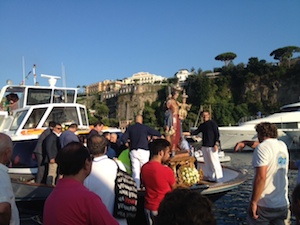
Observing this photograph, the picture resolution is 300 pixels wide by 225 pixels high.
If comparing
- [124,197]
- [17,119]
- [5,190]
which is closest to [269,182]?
[124,197]

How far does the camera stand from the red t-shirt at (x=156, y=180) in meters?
4.26

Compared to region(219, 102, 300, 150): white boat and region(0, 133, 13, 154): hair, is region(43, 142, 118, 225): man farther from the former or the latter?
region(219, 102, 300, 150): white boat

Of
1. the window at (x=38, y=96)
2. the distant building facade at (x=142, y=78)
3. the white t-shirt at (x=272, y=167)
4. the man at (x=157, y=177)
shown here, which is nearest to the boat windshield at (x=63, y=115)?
the window at (x=38, y=96)

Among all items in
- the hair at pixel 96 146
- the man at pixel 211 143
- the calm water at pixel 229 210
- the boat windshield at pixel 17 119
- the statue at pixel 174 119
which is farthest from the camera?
the boat windshield at pixel 17 119

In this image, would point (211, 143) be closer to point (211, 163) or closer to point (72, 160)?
point (211, 163)

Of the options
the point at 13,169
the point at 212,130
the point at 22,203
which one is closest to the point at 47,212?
the point at 212,130

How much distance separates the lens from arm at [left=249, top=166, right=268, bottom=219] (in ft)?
12.1

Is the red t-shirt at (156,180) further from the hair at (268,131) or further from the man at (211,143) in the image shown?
the man at (211,143)

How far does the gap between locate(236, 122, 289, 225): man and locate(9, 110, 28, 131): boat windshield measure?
A: 9242 millimetres

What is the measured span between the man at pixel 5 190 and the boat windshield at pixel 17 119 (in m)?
8.85

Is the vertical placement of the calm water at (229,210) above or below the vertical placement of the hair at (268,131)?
below

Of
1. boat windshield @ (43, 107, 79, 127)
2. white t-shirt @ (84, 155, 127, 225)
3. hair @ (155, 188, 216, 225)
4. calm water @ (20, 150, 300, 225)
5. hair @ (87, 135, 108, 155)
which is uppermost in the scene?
boat windshield @ (43, 107, 79, 127)

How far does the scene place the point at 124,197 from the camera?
3.39 metres

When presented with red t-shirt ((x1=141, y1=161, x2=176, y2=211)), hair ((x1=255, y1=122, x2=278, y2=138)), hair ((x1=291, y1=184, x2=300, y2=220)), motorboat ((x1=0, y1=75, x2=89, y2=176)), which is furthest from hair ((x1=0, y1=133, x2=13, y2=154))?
motorboat ((x1=0, y1=75, x2=89, y2=176))
